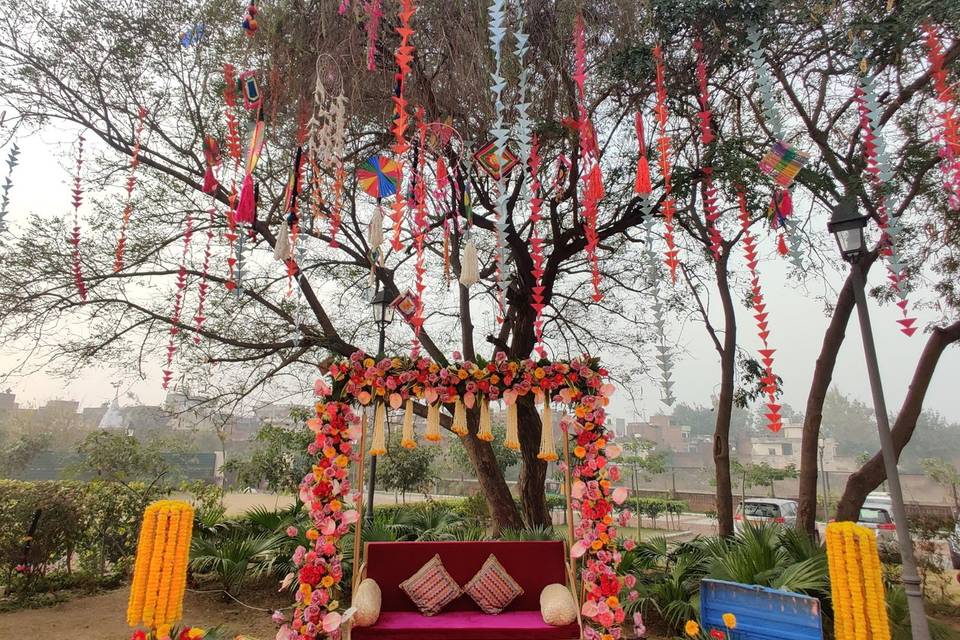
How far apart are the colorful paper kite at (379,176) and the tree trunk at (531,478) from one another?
13.0 feet

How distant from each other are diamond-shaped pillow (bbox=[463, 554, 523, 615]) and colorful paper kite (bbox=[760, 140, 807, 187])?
479cm

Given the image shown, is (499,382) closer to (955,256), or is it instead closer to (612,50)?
(612,50)

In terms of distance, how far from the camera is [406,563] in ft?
16.9

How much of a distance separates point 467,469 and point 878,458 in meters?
14.7

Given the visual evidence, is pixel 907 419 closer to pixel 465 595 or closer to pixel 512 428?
pixel 512 428

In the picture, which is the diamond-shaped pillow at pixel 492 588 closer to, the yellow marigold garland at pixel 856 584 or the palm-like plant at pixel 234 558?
the yellow marigold garland at pixel 856 584

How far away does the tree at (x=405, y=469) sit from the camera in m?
15.4

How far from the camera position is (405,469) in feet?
51.2

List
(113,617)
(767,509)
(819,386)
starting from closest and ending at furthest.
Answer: (113,617), (819,386), (767,509)

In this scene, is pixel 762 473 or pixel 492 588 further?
pixel 762 473

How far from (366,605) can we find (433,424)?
1.59m

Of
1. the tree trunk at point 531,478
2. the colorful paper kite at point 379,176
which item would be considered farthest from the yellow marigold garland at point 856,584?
the colorful paper kite at point 379,176

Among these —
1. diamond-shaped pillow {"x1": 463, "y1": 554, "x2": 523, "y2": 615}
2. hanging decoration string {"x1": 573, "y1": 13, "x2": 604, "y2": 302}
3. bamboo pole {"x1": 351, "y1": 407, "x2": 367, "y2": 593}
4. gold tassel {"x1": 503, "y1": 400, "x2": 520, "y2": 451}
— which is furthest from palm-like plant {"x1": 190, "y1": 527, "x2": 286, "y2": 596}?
hanging decoration string {"x1": 573, "y1": 13, "x2": 604, "y2": 302}

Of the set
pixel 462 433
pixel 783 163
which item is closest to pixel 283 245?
pixel 462 433
